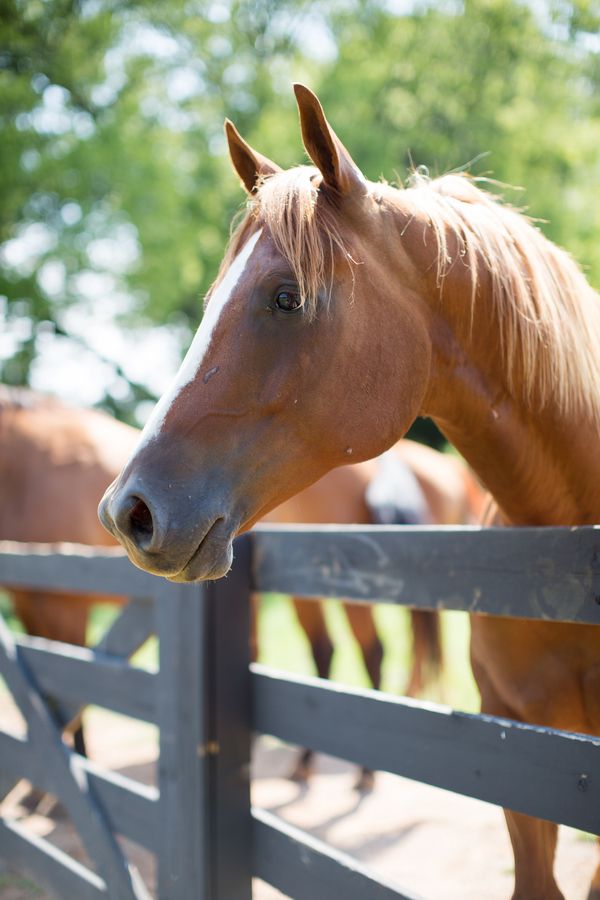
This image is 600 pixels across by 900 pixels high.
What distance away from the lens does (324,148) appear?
167cm

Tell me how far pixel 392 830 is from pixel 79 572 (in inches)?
77.5

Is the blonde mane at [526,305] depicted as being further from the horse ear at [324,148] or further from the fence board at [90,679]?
the fence board at [90,679]

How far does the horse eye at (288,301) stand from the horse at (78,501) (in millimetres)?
3264

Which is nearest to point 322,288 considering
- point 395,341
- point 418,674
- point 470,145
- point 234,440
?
point 395,341

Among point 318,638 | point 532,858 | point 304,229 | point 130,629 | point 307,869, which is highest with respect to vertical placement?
point 304,229

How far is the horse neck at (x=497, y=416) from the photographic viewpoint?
1823mm

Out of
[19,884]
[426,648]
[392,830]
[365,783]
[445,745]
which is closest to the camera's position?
[445,745]

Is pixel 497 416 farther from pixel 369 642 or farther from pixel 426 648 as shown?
pixel 369 642

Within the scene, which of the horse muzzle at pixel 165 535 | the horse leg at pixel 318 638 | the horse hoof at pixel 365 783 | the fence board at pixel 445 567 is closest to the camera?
the horse muzzle at pixel 165 535

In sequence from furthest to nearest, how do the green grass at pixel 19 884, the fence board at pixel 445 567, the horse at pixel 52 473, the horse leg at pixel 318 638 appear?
the horse leg at pixel 318 638 < the horse at pixel 52 473 < the green grass at pixel 19 884 < the fence board at pixel 445 567

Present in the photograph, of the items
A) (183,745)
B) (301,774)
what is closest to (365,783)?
(301,774)

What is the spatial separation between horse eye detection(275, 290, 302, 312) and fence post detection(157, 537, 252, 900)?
3.28ft

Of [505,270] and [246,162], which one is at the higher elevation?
[246,162]

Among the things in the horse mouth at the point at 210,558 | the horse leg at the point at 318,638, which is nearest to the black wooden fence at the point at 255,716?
the horse mouth at the point at 210,558
